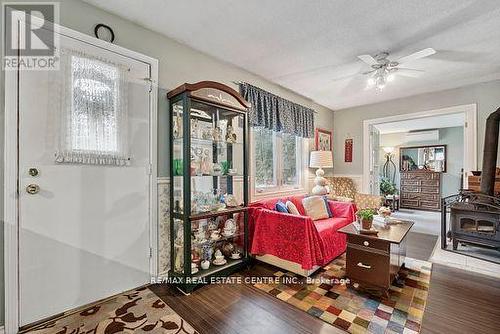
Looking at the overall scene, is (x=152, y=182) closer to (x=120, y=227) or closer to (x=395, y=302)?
(x=120, y=227)

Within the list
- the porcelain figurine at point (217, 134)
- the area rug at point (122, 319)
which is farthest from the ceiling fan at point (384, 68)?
the area rug at point (122, 319)

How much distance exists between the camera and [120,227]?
2102 millimetres

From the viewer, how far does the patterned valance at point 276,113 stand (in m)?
3.21

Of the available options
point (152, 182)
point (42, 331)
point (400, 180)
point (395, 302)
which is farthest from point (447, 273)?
point (400, 180)

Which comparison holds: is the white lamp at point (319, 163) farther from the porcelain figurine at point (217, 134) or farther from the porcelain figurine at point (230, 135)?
the porcelain figurine at point (217, 134)

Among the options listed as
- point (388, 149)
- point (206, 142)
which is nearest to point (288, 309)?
point (206, 142)

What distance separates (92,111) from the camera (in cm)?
194

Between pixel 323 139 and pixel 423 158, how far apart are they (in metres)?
4.36

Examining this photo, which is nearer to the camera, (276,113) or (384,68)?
(384,68)

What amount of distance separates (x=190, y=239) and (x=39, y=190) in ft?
3.98

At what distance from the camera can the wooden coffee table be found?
204cm

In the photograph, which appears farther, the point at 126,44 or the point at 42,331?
the point at 126,44

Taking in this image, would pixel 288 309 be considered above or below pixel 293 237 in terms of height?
below

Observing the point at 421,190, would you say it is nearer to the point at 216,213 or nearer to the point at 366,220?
the point at 366,220
